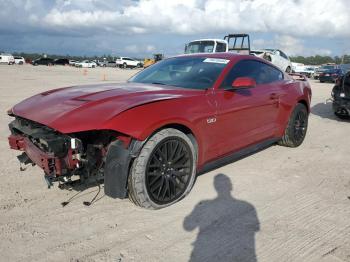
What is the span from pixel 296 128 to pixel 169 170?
3.28 meters

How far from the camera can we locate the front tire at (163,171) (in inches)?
131

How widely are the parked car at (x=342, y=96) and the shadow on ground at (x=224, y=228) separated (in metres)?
5.89

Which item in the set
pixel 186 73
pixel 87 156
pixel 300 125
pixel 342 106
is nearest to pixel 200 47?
pixel 342 106

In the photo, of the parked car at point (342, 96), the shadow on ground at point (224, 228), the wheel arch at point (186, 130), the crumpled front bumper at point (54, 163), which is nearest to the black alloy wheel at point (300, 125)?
the shadow on ground at point (224, 228)

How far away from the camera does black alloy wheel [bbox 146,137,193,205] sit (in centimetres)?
346

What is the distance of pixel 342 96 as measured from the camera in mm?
8727

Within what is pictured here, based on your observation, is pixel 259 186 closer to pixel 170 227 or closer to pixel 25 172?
pixel 170 227

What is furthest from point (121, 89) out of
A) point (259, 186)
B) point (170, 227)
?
point (259, 186)

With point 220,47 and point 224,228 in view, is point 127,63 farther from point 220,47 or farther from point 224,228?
point 224,228

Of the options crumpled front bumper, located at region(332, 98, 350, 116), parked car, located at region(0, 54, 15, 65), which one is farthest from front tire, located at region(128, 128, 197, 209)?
parked car, located at region(0, 54, 15, 65)

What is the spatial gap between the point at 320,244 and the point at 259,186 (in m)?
1.36

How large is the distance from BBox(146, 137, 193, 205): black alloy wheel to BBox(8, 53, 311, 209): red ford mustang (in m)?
0.01

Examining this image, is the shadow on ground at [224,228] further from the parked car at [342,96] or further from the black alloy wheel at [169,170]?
the parked car at [342,96]

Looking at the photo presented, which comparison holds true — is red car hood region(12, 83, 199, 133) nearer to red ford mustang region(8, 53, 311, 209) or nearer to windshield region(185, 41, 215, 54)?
red ford mustang region(8, 53, 311, 209)
